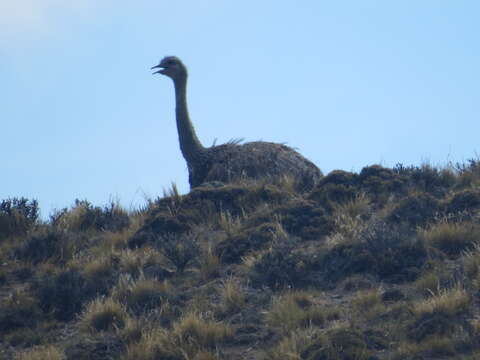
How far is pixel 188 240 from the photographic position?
13.3 meters

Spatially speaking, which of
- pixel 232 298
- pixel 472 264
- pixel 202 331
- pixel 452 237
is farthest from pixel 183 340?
pixel 452 237

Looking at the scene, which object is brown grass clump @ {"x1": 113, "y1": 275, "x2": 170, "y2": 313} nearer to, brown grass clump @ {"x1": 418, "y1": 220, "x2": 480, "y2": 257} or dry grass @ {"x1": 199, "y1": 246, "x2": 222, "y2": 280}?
dry grass @ {"x1": 199, "y1": 246, "x2": 222, "y2": 280}

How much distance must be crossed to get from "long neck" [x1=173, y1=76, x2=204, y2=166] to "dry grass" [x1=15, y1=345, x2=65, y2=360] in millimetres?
8407

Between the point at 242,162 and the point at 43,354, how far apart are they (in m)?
7.75

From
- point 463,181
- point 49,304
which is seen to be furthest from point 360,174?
point 49,304

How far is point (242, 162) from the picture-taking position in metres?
17.6

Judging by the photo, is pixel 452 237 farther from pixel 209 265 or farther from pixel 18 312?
pixel 18 312

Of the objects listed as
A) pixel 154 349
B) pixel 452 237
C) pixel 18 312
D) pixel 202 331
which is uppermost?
pixel 452 237

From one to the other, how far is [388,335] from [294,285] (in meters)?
2.09

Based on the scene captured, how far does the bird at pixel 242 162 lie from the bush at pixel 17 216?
2780mm

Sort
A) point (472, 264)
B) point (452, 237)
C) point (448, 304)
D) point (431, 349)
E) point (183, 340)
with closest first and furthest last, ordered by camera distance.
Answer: point (431, 349) → point (448, 304) → point (183, 340) → point (472, 264) → point (452, 237)

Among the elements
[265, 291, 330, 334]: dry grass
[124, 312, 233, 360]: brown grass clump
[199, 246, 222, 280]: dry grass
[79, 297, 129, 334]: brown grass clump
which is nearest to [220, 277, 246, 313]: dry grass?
[265, 291, 330, 334]: dry grass

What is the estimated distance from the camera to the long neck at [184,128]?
62.4 ft

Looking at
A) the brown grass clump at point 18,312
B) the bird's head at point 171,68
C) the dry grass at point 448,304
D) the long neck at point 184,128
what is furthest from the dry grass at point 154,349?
the bird's head at point 171,68
